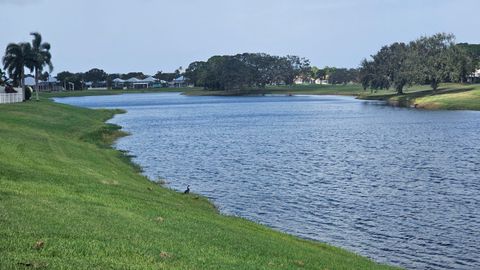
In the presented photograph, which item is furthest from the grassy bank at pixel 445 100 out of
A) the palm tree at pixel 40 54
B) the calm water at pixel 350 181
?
the palm tree at pixel 40 54

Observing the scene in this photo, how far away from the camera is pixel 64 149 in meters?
44.3

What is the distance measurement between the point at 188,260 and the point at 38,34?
12631 cm

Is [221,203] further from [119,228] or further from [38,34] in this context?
[38,34]

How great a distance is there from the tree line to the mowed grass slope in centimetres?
13936

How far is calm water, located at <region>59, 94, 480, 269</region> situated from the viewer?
1064 inches

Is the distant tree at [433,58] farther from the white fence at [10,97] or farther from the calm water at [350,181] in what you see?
the white fence at [10,97]

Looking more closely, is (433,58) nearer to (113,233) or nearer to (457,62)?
(457,62)

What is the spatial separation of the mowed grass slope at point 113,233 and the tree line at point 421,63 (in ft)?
457

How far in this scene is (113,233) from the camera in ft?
53.7

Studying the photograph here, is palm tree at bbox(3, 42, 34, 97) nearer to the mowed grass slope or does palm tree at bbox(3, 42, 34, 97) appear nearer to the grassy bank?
the grassy bank

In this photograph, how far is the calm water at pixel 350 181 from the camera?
27016mm

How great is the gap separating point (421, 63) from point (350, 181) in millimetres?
130118

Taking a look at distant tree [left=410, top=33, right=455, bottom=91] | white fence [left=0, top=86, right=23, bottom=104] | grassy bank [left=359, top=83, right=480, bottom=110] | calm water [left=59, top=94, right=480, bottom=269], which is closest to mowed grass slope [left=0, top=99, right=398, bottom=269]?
calm water [left=59, top=94, right=480, bottom=269]

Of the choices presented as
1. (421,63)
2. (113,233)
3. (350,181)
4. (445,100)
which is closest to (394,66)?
(421,63)
